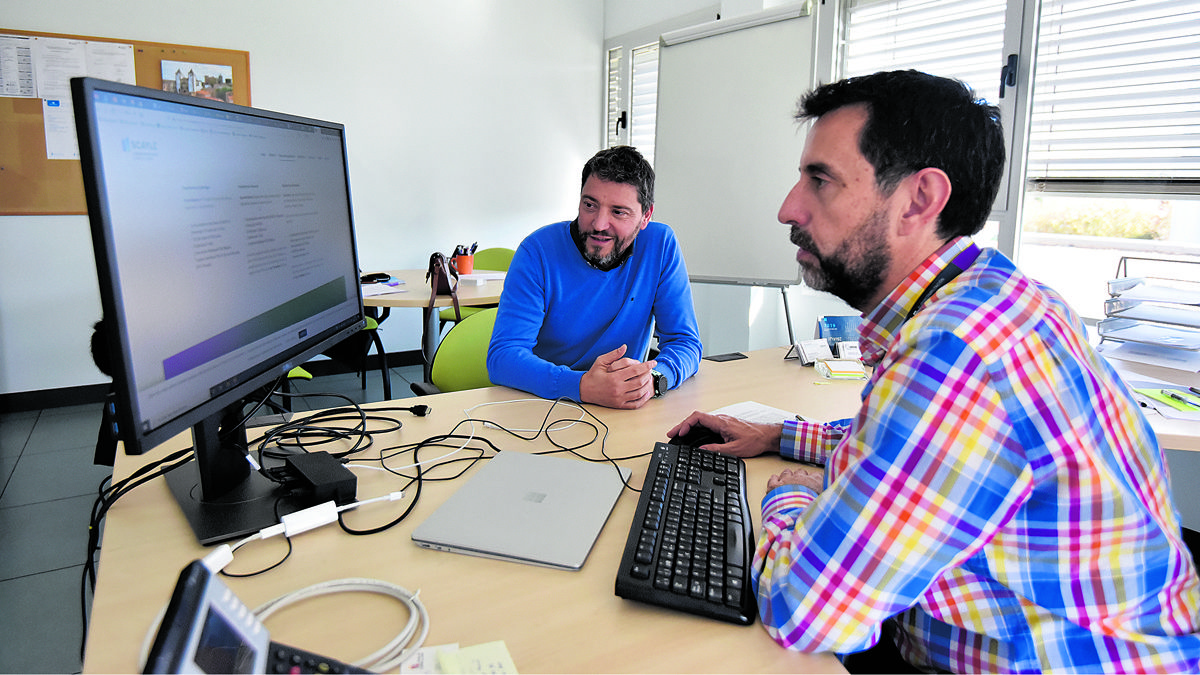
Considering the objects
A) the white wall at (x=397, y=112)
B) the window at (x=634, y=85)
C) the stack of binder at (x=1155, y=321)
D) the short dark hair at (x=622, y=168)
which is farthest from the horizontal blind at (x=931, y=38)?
the white wall at (x=397, y=112)

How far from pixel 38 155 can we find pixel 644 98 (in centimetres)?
370

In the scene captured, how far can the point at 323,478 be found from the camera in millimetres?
1013

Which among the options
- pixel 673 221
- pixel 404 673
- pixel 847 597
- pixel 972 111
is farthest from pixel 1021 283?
pixel 673 221

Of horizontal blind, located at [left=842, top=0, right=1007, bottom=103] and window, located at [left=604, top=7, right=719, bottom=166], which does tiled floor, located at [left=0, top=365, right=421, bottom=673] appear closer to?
window, located at [left=604, top=7, right=719, bottom=166]

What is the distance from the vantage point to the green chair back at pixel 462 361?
208 cm

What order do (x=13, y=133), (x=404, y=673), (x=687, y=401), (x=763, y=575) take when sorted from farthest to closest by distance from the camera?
Answer: (x=13, y=133), (x=687, y=401), (x=763, y=575), (x=404, y=673)

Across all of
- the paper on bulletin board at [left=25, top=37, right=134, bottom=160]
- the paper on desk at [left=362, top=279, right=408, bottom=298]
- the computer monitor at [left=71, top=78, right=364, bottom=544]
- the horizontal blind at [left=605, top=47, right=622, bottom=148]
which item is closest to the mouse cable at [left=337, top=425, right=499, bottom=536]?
the computer monitor at [left=71, top=78, right=364, bottom=544]

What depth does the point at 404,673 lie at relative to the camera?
2.18 ft

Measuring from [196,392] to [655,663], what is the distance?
64cm

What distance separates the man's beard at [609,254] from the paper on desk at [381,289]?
1.60 m

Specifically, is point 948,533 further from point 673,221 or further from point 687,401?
point 673,221

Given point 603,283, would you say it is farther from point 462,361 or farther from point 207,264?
point 207,264

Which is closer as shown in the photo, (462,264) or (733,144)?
(733,144)

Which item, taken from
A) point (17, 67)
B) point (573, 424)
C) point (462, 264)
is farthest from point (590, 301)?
point (17, 67)
